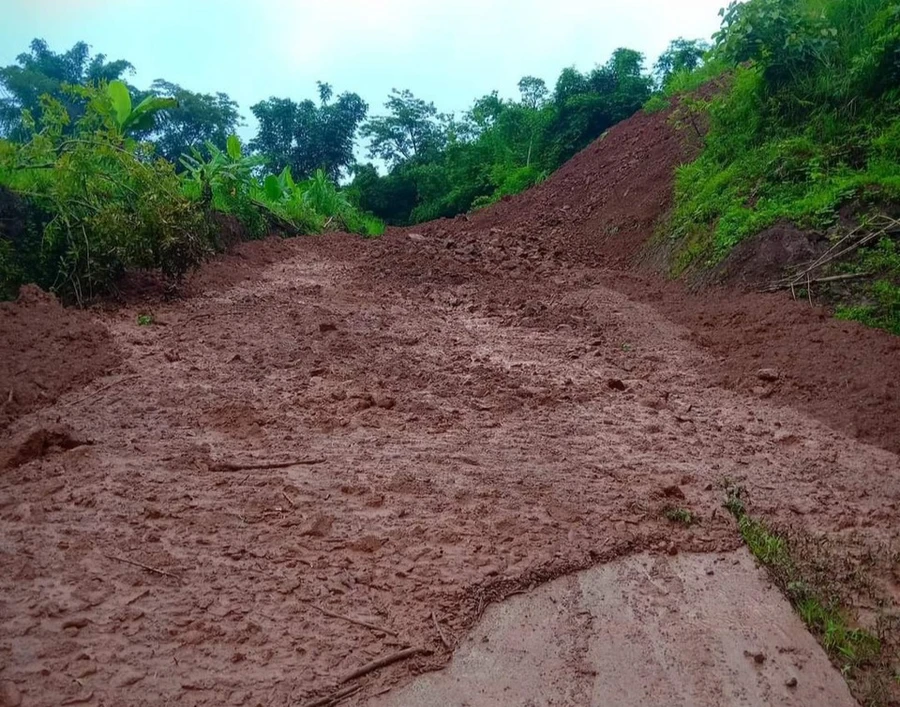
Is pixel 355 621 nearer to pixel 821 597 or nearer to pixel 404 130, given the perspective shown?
pixel 821 597

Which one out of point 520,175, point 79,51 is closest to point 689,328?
point 520,175

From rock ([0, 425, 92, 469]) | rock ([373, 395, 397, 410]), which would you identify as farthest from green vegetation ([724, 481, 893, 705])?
rock ([0, 425, 92, 469])

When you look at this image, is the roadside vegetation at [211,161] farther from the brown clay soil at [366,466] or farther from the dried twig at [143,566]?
the dried twig at [143,566]

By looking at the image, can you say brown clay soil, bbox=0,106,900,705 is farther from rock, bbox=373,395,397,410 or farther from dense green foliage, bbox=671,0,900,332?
dense green foliage, bbox=671,0,900,332

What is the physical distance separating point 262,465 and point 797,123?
24.9ft

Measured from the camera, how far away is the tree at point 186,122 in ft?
82.3

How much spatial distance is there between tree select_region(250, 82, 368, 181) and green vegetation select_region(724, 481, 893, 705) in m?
24.7

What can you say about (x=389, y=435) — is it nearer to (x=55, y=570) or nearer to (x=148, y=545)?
(x=148, y=545)

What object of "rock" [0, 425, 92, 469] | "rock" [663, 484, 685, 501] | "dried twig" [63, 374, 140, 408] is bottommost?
"rock" [663, 484, 685, 501]

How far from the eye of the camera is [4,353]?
16.6 feet

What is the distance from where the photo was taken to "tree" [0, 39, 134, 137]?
2055cm

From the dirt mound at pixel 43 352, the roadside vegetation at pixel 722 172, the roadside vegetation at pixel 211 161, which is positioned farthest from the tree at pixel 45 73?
the dirt mound at pixel 43 352

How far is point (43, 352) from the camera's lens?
520cm

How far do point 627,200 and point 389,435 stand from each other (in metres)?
8.40
